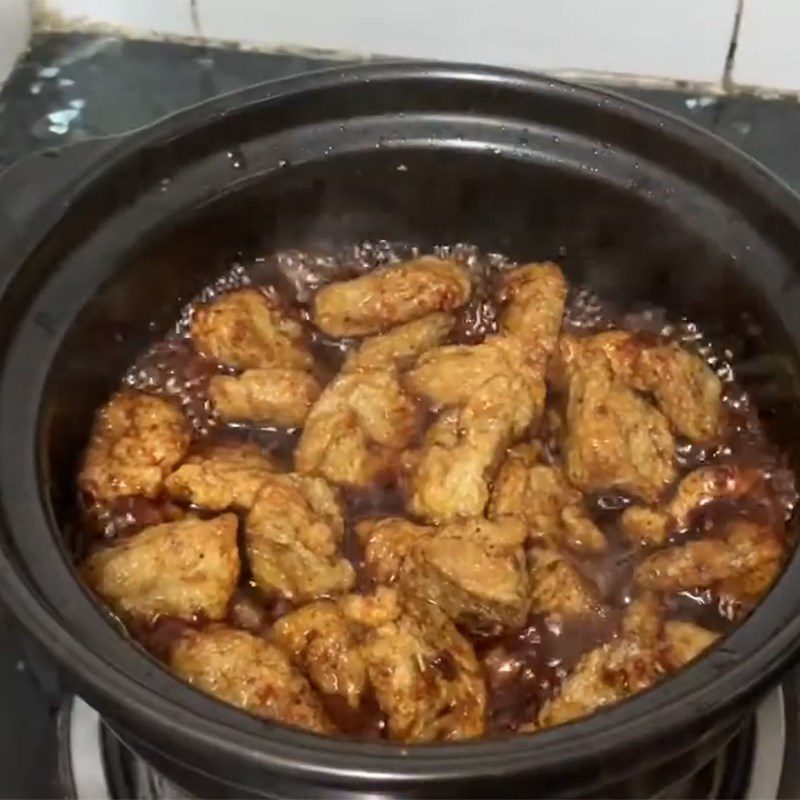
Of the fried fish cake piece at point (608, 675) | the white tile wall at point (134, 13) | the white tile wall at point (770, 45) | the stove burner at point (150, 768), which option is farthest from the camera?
the white tile wall at point (134, 13)

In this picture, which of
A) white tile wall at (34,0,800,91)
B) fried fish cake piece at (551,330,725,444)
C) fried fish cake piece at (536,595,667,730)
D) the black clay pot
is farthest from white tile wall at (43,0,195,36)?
fried fish cake piece at (536,595,667,730)

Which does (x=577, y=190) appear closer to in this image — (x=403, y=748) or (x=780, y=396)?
(x=780, y=396)

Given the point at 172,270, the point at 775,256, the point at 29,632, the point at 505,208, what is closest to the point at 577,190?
the point at 505,208

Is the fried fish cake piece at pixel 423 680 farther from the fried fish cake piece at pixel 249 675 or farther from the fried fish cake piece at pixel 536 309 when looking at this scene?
the fried fish cake piece at pixel 536 309

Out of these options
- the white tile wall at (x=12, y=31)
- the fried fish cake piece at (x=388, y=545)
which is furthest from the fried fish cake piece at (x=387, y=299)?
the white tile wall at (x=12, y=31)

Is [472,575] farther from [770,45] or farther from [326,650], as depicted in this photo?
[770,45]

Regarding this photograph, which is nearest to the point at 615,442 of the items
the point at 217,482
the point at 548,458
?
the point at 548,458

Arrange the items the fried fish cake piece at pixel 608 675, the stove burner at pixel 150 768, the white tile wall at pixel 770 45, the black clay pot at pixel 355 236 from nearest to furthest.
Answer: the black clay pot at pixel 355 236, the fried fish cake piece at pixel 608 675, the stove burner at pixel 150 768, the white tile wall at pixel 770 45

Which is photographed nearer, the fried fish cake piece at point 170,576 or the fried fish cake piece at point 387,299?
the fried fish cake piece at point 170,576
